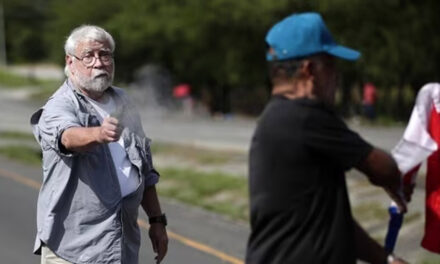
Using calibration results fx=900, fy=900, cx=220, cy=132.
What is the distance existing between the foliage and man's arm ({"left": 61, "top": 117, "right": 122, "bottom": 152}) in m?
26.7

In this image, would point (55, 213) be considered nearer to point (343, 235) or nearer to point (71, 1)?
point (343, 235)

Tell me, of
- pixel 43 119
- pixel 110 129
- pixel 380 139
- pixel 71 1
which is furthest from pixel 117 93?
pixel 71 1

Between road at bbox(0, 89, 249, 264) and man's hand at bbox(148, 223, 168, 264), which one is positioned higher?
man's hand at bbox(148, 223, 168, 264)

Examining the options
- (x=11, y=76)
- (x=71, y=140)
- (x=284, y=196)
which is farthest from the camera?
(x=11, y=76)

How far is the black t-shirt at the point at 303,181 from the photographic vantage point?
2912mm

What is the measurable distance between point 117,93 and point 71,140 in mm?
583

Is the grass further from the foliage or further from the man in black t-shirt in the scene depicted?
the foliage

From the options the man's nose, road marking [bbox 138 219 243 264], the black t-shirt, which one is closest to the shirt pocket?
the man's nose

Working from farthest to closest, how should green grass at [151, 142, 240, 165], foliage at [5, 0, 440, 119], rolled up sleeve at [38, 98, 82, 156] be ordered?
foliage at [5, 0, 440, 119], green grass at [151, 142, 240, 165], rolled up sleeve at [38, 98, 82, 156]

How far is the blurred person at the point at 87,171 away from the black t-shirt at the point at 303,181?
98 centimetres

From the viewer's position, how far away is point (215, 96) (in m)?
43.1

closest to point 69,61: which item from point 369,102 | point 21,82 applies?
point 369,102

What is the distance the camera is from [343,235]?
298 cm

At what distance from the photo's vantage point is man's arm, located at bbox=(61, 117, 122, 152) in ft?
11.4
